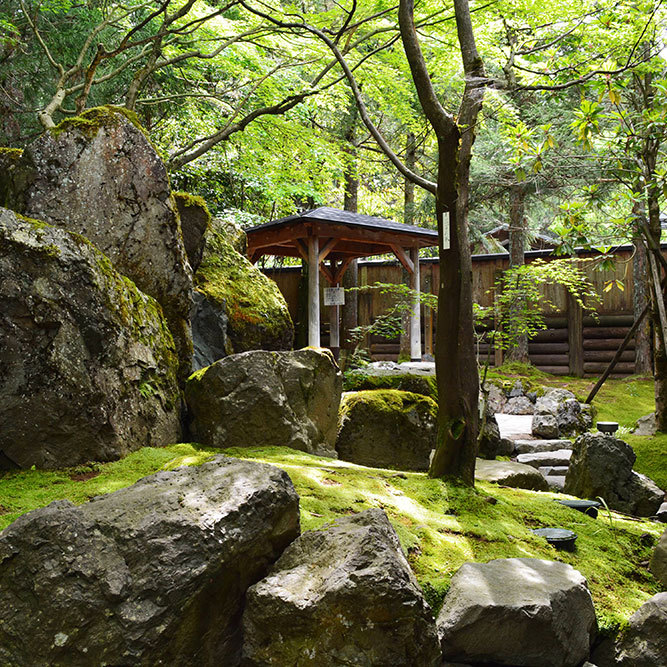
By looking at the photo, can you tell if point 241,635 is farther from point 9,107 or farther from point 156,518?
point 9,107

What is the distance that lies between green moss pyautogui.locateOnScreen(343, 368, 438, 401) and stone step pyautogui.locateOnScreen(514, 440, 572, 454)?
2097 mm

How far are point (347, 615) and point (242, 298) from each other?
5.38m

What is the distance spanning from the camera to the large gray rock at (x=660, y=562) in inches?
125

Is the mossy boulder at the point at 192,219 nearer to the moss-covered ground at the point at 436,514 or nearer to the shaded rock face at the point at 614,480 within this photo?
the moss-covered ground at the point at 436,514

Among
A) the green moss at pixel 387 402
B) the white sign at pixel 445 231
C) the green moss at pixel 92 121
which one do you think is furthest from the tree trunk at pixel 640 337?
the green moss at pixel 92 121

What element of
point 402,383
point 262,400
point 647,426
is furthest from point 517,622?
point 647,426

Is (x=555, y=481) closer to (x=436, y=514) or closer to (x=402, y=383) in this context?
(x=402, y=383)

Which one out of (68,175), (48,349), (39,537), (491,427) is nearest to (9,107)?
(68,175)

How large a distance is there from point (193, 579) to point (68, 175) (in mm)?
3282

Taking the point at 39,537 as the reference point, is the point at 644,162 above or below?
above

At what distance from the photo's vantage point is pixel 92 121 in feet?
14.7

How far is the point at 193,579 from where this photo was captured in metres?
2.05

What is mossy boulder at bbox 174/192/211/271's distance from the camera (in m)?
5.99

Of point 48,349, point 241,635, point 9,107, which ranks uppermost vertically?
point 9,107
